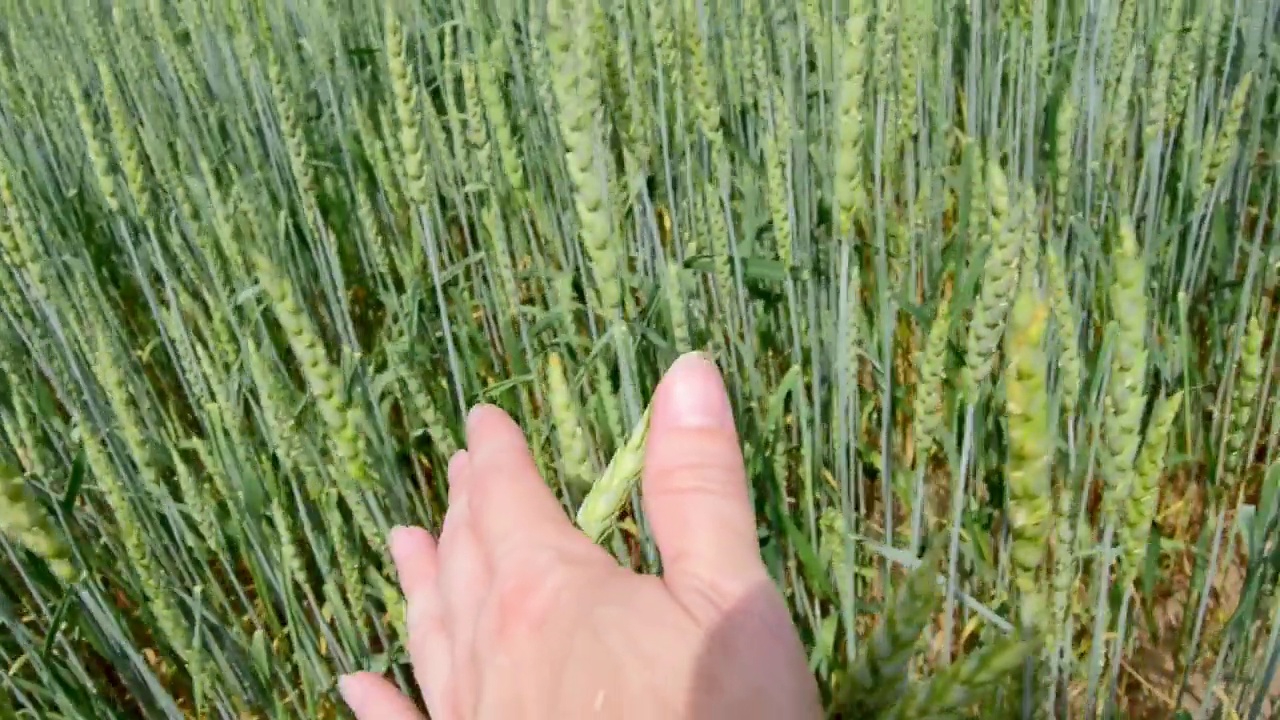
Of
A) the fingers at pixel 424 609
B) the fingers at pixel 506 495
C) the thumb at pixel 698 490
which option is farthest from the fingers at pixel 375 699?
the thumb at pixel 698 490

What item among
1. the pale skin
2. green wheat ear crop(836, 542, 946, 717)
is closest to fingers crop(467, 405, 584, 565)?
the pale skin

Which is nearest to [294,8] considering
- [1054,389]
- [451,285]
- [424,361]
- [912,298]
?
[451,285]

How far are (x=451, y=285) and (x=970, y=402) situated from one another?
2.75 feet

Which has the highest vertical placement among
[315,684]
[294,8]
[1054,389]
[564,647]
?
[294,8]

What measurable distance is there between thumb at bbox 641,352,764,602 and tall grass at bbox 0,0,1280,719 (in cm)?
2

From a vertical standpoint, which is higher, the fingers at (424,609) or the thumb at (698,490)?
the thumb at (698,490)

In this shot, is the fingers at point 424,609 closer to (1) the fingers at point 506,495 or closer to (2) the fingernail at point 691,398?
(1) the fingers at point 506,495

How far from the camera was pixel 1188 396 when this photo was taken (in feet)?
3.29

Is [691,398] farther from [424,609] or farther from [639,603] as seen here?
[424,609]

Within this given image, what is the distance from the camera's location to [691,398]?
1.58ft

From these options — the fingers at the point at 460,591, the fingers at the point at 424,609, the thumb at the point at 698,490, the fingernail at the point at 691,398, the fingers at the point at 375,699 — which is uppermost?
the fingernail at the point at 691,398

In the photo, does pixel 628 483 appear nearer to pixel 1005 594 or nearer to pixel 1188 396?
pixel 1005 594

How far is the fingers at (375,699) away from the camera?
0.67 metres

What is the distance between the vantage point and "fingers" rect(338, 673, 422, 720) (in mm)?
675
